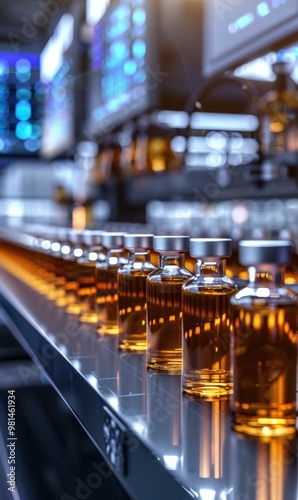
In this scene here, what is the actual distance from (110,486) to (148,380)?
710mm

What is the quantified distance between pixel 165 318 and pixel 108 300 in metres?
0.33

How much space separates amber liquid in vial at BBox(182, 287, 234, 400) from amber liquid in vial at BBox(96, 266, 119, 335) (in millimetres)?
414

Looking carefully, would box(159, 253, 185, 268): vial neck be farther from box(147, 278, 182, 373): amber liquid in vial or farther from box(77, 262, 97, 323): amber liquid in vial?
box(77, 262, 97, 323): amber liquid in vial

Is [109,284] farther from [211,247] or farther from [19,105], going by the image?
[19,105]

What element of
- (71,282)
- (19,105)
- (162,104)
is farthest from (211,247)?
(19,105)

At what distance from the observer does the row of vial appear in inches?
28.6

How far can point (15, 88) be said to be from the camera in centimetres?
759

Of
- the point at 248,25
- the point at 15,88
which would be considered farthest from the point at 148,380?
the point at 15,88

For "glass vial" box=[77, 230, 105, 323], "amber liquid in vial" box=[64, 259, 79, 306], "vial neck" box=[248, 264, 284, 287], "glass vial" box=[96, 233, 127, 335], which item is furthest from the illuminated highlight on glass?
"vial neck" box=[248, 264, 284, 287]

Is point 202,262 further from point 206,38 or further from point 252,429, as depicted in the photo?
point 206,38

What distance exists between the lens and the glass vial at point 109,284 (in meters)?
1.30

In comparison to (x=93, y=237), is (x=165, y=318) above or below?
below

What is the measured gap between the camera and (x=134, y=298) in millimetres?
1135

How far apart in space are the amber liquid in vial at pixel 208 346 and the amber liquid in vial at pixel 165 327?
109 millimetres
